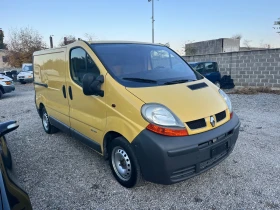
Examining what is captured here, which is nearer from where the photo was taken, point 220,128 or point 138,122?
point 138,122

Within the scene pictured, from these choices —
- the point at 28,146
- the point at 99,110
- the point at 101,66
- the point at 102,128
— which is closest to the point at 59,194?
the point at 102,128

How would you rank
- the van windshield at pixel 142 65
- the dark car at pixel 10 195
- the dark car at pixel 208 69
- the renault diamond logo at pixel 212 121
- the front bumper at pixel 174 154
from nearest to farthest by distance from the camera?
the dark car at pixel 10 195, the front bumper at pixel 174 154, the renault diamond logo at pixel 212 121, the van windshield at pixel 142 65, the dark car at pixel 208 69

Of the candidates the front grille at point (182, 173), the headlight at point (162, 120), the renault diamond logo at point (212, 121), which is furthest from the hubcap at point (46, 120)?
the renault diamond logo at point (212, 121)

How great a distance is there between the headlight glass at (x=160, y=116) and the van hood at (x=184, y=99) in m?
0.06

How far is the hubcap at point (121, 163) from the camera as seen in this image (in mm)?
2609

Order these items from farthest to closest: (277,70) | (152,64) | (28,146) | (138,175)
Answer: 1. (277,70)
2. (28,146)
3. (152,64)
4. (138,175)

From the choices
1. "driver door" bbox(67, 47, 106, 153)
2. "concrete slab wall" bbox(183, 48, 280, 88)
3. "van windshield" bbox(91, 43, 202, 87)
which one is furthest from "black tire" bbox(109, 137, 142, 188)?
"concrete slab wall" bbox(183, 48, 280, 88)

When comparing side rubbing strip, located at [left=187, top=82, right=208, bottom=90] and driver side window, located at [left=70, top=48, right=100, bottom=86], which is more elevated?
driver side window, located at [left=70, top=48, right=100, bottom=86]

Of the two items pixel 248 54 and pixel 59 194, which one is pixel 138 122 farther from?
pixel 248 54

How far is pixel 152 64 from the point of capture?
3.19m

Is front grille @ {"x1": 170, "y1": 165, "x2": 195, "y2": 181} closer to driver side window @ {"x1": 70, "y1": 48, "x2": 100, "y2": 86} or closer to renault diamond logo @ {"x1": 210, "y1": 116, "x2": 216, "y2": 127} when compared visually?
renault diamond logo @ {"x1": 210, "y1": 116, "x2": 216, "y2": 127}

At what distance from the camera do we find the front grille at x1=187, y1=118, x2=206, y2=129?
7.53ft

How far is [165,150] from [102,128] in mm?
1012

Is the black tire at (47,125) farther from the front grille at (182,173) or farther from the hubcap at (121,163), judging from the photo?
the front grille at (182,173)
